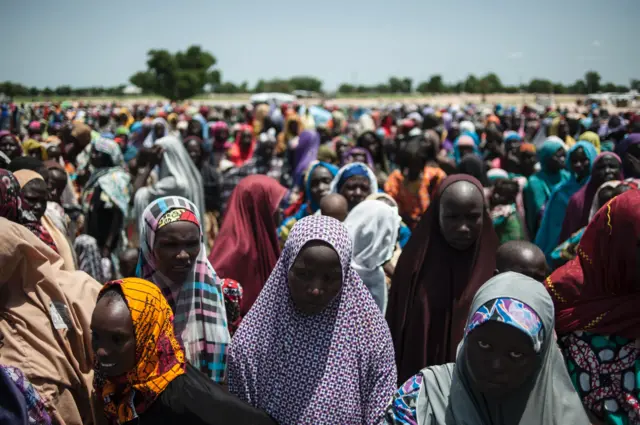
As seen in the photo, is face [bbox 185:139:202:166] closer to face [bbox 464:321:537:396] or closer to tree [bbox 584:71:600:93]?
face [bbox 464:321:537:396]

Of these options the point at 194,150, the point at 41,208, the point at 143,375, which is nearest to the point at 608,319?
the point at 143,375

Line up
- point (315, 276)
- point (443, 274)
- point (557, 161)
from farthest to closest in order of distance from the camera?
1. point (557, 161)
2. point (443, 274)
3. point (315, 276)

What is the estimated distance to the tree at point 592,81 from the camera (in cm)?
5691

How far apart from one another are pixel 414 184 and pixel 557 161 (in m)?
1.85

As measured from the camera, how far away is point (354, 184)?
15.5ft

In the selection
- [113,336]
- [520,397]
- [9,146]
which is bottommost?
[520,397]

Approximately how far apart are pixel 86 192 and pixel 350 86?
3978 inches

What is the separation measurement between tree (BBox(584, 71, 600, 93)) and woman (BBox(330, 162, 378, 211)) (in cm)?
5959

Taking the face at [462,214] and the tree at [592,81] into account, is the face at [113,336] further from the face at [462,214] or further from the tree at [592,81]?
the tree at [592,81]

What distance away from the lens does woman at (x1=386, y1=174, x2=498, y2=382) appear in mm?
3025

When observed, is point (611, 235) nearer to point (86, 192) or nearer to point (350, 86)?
point (86, 192)

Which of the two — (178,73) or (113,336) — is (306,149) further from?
(178,73)

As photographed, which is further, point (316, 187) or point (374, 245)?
point (316, 187)

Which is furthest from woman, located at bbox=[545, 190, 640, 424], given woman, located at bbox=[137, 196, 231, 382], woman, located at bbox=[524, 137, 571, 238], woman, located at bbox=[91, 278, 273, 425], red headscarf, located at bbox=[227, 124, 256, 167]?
red headscarf, located at bbox=[227, 124, 256, 167]
